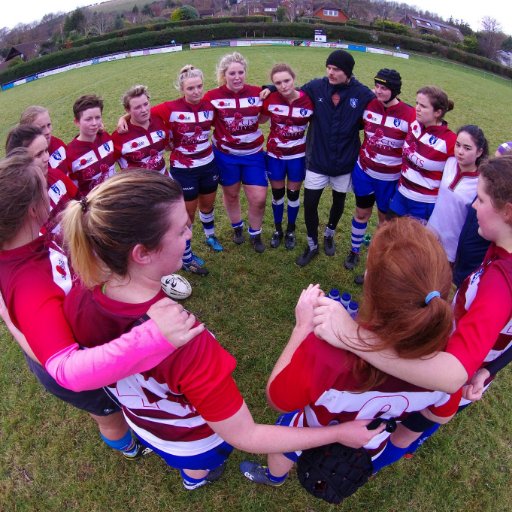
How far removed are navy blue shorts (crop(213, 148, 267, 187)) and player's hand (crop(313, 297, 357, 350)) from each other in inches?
134

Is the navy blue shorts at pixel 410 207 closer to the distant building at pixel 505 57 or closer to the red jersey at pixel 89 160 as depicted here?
the red jersey at pixel 89 160

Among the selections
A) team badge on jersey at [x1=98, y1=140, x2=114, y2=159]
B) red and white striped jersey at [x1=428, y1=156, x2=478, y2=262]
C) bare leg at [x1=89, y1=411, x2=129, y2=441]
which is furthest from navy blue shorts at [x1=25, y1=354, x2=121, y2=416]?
red and white striped jersey at [x1=428, y1=156, x2=478, y2=262]

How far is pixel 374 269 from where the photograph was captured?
1.22 metres

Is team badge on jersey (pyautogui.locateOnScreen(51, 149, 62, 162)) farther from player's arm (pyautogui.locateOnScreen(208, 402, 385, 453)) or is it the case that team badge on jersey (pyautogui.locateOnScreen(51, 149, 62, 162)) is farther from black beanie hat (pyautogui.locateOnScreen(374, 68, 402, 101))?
black beanie hat (pyautogui.locateOnScreen(374, 68, 402, 101))

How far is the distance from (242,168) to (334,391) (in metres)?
3.62

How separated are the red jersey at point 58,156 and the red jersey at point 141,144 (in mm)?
520

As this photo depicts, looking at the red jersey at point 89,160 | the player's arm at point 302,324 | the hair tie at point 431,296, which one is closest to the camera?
the hair tie at point 431,296

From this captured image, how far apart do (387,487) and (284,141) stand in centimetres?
361

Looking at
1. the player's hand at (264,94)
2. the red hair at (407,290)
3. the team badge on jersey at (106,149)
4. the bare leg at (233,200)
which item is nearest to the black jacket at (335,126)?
the player's hand at (264,94)

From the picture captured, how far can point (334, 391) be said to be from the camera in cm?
146

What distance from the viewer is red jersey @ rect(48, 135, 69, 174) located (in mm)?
3430

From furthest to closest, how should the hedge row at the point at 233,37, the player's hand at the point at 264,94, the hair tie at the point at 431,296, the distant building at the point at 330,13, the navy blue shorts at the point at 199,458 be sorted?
the distant building at the point at 330,13, the hedge row at the point at 233,37, the player's hand at the point at 264,94, the navy blue shorts at the point at 199,458, the hair tie at the point at 431,296

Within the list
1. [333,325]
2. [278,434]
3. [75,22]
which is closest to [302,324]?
[333,325]

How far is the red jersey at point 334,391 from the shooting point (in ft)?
4.59
